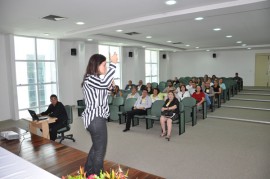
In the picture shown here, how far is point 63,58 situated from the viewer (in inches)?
360

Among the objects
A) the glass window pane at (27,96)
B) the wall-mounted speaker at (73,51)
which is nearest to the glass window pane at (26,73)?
the glass window pane at (27,96)

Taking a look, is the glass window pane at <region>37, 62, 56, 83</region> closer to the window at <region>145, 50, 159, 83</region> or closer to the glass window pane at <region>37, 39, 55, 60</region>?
the glass window pane at <region>37, 39, 55, 60</region>

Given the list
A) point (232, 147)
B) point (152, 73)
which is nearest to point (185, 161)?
point (232, 147)

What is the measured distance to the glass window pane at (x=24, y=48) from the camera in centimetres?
776

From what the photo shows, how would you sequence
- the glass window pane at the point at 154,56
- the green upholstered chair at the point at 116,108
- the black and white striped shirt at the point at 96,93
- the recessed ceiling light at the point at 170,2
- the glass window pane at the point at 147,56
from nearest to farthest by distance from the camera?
the black and white striped shirt at the point at 96,93, the recessed ceiling light at the point at 170,2, the green upholstered chair at the point at 116,108, the glass window pane at the point at 147,56, the glass window pane at the point at 154,56

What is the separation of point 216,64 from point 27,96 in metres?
13.4

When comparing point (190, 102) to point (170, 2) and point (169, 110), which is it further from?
point (170, 2)

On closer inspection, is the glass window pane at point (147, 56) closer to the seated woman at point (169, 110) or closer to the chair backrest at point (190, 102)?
the chair backrest at point (190, 102)

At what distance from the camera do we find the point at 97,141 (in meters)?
2.32

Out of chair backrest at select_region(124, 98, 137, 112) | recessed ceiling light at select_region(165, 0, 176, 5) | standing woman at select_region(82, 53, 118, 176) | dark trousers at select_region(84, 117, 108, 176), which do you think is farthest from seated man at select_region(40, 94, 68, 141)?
recessed ceiling light at select_region(165, 0, 176, 5)

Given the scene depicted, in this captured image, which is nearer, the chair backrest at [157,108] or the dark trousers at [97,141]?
the dark trousers at [97,141]

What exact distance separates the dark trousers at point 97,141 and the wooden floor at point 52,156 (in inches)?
34.9

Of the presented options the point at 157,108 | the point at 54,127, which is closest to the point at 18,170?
the point at 54,127

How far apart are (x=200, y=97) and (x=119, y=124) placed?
2892 mm
